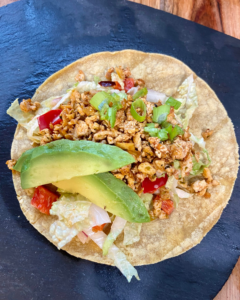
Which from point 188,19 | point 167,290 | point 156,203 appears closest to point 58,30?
point 188,19

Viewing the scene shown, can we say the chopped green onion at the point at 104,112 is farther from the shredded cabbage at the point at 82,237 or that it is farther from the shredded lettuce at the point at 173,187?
the shredded cabbage at the point at 82,237

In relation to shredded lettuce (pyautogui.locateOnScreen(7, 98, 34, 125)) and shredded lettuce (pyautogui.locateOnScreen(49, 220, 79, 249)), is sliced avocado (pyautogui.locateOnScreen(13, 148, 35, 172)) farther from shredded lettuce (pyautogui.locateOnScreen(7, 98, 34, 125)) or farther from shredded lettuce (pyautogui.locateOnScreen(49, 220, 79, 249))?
shredded lettuce (pyautogui.locateOnScreen(49, 220, 79, 249))

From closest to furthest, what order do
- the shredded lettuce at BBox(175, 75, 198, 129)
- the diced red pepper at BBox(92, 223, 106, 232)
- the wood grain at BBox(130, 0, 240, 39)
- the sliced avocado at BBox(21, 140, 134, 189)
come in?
the sliced avocado at BBox(21, 140, 134, 189)
the diced red pepper at BBox(92, 223, 106, 232)
the shredded lettuce at BBox(175, 75, 198, 129)
the wood grain at BBox(130, 0, 240, 39)

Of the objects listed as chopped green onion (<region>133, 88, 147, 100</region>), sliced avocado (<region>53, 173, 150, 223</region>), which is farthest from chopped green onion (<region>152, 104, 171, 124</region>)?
sliced avocado (<region>53, 173, 150, 223</region>)

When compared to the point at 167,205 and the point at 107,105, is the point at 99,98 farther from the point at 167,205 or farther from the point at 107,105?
the point at 167,205

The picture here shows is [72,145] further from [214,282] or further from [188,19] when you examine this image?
[188,19]

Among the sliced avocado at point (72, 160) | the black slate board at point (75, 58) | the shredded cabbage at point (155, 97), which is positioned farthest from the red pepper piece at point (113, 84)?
the sliced avocado at point (72, 160)

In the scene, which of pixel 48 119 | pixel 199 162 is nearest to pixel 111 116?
pixel 48 119
